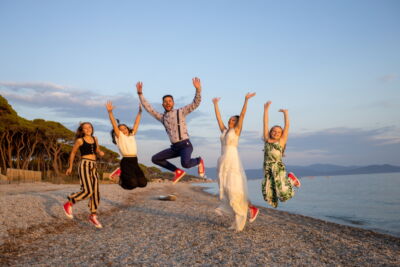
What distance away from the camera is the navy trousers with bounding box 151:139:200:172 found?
336 inches

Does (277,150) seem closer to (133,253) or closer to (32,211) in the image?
(133,253)

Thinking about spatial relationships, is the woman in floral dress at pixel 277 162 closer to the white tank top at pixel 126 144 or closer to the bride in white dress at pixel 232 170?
the bride in white dress at pixel 232 170

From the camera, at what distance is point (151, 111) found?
905 centimetres

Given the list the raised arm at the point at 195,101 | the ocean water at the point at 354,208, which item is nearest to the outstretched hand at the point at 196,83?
the raised arm at the point at 195,101

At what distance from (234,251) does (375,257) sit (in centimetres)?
395

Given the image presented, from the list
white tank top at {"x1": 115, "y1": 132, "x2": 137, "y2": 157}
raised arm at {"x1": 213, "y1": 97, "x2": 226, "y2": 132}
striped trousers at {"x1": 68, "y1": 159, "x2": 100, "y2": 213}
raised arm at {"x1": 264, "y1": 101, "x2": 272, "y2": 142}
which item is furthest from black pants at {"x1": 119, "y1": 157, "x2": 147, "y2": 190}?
raised arm at {"x1": 264, "y1": 101, "x2": 272, "y2": 142}

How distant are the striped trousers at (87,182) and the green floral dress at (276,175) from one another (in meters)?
4.87

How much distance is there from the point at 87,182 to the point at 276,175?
17.2ft

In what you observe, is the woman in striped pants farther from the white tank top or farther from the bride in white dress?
the bride in white dress

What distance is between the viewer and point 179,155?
8789 mm

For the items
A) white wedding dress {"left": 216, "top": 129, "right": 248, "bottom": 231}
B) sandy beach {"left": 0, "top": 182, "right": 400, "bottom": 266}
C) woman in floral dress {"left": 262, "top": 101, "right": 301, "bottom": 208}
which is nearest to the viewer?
sandy beach {"left": 0, "top": 182, "right": 400, "bottom": 266}

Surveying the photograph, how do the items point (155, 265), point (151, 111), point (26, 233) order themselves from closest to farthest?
1. point (155, 265)
2. point (151, 111)
3. point (26, 233)

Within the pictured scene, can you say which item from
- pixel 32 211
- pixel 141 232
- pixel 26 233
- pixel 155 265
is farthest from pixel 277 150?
pixel 32 211

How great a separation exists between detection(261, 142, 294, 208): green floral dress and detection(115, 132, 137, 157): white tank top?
366cm
